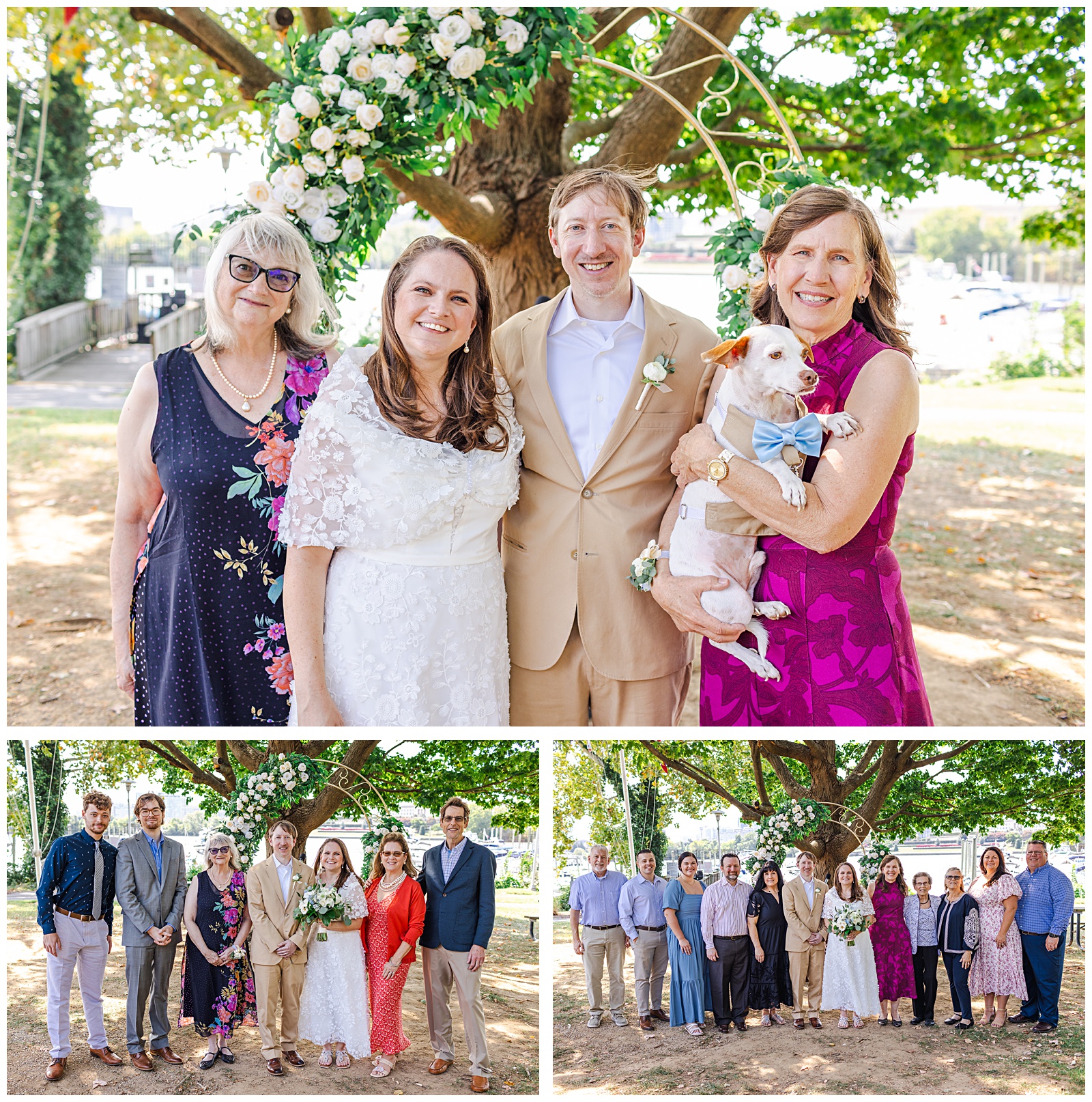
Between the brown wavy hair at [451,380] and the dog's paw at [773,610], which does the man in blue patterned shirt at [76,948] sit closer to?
the brown wavy hair at [451,380]

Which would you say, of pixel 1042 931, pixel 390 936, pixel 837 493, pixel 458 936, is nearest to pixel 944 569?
pixel 1042 931

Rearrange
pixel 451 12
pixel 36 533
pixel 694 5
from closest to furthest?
pixel 451 12 → pixel 694 5 → pixel 36 533

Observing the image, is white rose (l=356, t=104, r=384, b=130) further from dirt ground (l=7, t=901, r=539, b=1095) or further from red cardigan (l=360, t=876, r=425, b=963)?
dirt ground (l=7, t=901, r=539, b=1095)

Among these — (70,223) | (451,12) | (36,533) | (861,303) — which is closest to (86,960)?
(861,303)

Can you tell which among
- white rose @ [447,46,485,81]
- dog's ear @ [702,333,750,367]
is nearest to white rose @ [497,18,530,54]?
white rose @ [447,46,485,81]

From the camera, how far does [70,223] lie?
17.5m

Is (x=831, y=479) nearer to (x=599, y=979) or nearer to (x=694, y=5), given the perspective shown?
(x=599, y=979)

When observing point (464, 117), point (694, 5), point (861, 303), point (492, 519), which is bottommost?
point (492, 519)

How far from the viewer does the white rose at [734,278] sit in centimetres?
358

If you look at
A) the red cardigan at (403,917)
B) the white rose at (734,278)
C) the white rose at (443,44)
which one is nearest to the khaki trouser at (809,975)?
the red cardigan at (403,917)

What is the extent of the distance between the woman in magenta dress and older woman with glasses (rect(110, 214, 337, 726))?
80.0 inches

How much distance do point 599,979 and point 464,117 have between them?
10.0 ft

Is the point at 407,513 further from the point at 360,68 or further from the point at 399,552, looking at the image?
the point at 360,68

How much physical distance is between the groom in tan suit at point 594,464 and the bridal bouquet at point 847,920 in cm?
81
